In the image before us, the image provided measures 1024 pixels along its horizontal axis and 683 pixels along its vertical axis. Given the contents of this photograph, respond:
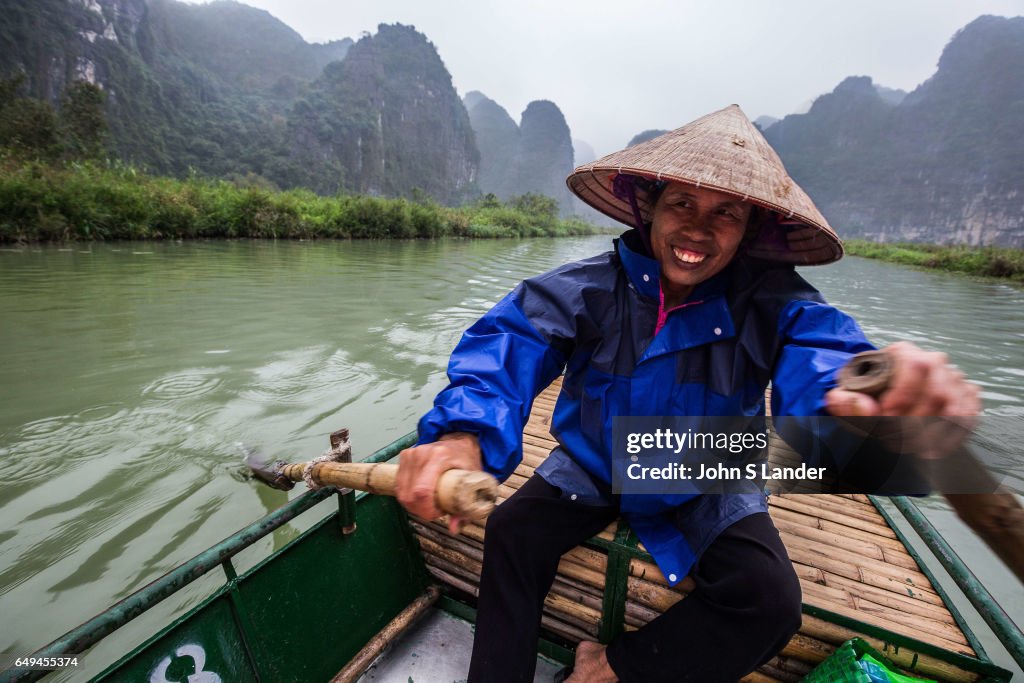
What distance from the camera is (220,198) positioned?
475 inches

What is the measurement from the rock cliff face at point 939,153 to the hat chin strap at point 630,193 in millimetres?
65296

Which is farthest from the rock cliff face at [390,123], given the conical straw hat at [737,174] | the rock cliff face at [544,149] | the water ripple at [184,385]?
the conical straw hat at [737,174]

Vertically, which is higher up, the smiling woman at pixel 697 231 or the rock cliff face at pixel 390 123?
the rock cliff face at pixel 390 123

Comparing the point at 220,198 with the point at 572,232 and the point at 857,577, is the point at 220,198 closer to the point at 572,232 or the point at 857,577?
the point at 857,577

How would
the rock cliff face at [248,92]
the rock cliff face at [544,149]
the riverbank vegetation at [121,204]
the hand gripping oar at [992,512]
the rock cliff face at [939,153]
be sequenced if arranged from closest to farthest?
the hand gripping oar at [992,512] → the riverbank vegetation at [121,204] → the rock cliff face at [248,92] → the rock cliff face at [939,153] → the rock cliff face at [544,149]

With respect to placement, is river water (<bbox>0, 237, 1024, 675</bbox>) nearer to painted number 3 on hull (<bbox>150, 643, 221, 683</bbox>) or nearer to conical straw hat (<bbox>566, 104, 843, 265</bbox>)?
painted number 3 on hull (<bbox>150, 643, 221, 683</bbox>)

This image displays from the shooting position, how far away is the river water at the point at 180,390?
1988 mm


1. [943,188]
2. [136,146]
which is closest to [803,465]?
[136,146]

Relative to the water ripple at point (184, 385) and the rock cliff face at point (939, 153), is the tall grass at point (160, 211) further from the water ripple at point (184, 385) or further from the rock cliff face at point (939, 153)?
the rock cliff face at point (939, 153)

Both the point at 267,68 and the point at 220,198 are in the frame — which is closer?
the point at 220,198

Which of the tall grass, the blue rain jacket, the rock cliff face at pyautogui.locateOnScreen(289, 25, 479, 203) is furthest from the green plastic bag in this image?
the rock cliff face at pyautogui.locateOnScreen(289, 25, 479, 203)

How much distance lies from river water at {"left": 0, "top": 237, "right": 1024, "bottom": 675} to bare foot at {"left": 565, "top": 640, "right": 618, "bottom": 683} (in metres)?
1.58

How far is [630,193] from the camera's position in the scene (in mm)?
1380

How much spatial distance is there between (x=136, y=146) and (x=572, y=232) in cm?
3413
